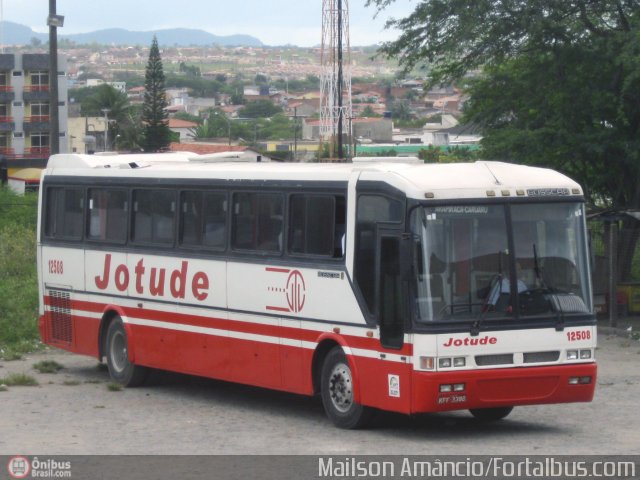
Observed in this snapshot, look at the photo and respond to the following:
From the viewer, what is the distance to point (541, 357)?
Answer: 1277 cm

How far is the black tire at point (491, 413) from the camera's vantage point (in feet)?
45.4

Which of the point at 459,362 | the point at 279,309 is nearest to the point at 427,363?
the point at 459,362

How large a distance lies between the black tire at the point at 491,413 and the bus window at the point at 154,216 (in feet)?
15.9

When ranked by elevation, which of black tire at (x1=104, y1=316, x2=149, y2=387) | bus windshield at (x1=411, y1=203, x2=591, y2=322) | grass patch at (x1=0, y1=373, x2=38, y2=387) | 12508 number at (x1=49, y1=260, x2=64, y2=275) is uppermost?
bus windshield at (x1=411, y1=203, x2=591, y2=322)

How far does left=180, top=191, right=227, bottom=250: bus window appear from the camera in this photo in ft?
51.3

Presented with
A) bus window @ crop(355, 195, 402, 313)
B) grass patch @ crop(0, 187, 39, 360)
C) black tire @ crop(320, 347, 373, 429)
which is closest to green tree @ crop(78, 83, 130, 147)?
grass patch @ crop(0, 187, 39, 360)

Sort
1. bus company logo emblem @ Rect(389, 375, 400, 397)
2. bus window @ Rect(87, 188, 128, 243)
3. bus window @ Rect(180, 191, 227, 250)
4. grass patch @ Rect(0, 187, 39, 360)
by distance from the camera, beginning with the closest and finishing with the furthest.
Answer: bus company logo emblem @ Rect(389, 375, 400, 397)
bus window @ Rect(180, 191, 227, 250)
bus window @ Rect(87, 188, 128, 243)
grass patch @ Rect(0, 187, 39, 360)

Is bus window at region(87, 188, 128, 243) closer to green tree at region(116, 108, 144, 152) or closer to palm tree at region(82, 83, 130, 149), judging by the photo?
green tree at region(116, 108, 144, 152)

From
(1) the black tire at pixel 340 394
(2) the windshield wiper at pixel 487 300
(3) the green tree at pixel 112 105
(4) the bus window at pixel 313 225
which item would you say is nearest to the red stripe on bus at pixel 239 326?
(1) the black tire at pixel 340 394

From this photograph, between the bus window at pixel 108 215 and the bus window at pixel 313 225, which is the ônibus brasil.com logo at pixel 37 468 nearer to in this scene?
the bus window at pixel 313 225

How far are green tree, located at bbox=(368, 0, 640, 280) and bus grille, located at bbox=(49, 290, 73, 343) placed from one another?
437 inches

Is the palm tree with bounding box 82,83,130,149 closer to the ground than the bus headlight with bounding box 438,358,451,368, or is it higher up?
higher up

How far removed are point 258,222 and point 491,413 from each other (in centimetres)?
352

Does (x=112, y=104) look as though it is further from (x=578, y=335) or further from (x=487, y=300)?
(x=487, y=300)
